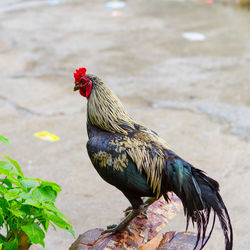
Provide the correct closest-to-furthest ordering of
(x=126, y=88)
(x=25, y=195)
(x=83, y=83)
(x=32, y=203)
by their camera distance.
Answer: (x=32, y=203) < (x=25, y=195) < (x=83, y=83) < (x=126, y=88)

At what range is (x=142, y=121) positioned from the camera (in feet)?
17.2

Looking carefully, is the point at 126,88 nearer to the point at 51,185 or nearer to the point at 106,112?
the point at 106,112

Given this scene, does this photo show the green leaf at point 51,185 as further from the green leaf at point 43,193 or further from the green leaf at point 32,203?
the green leaf at point 32,203

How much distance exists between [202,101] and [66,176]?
242 centimetres

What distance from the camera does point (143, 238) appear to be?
9.94 feet

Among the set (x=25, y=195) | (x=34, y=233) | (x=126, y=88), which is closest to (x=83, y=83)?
(x=25, y=195)

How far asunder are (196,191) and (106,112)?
882 mm

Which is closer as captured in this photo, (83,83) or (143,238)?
(143,238)

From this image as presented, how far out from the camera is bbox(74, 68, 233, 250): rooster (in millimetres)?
2648

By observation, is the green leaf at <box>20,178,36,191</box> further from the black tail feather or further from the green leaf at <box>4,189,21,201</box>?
the black tail feather

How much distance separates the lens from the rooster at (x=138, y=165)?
8.69 feet

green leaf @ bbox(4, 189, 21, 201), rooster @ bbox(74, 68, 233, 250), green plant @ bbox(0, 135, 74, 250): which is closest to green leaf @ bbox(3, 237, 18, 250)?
green plant @ bbox(0, 135, 74, 250)

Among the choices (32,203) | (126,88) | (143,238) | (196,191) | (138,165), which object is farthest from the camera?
(126,88)

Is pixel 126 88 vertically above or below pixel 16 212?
below
